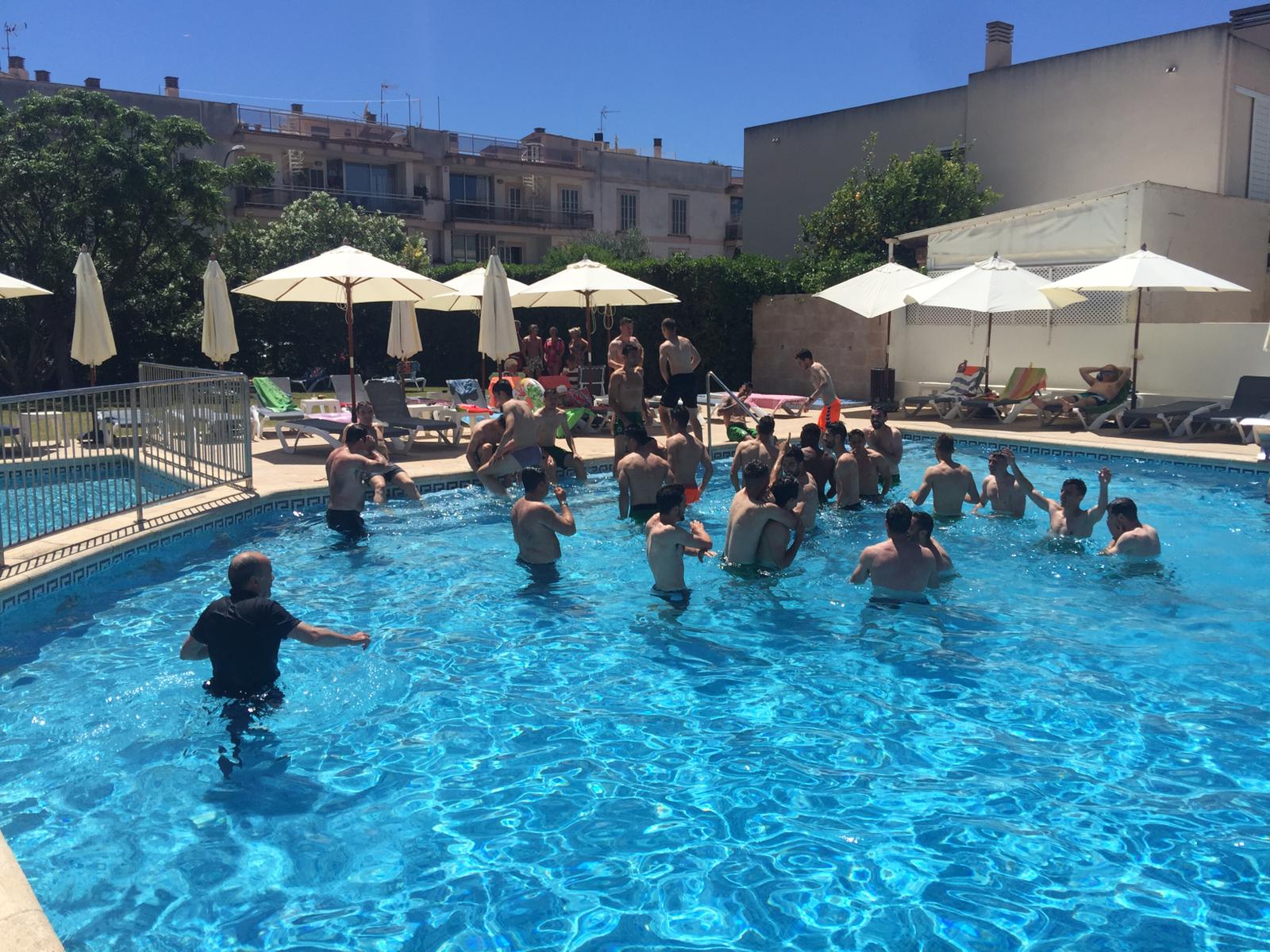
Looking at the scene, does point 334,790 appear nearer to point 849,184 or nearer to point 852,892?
point 852,892

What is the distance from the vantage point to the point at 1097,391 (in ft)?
55.1

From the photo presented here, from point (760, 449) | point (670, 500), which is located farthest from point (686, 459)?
point (670, 500)

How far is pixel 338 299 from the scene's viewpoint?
15.0 metres

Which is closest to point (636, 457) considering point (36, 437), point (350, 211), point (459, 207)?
point (36, 437)

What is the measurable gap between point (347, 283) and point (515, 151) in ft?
116

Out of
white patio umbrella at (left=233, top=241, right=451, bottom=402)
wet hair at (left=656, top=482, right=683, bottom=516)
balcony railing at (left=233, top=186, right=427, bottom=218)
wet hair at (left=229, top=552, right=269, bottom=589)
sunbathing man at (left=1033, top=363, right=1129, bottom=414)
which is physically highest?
balcony railing at (left=233, top=186, right=427, bottom=218)

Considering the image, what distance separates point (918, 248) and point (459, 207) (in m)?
24.2

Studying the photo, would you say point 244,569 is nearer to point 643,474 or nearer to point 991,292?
point 643,474

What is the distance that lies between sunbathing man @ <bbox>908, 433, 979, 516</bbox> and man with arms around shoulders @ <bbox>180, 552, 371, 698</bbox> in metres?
6.29

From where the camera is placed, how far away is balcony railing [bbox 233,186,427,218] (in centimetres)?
3844

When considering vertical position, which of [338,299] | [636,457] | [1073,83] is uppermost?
[1073,83]

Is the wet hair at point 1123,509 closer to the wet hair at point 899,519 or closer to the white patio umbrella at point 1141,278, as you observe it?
the wet hair at point 899,519

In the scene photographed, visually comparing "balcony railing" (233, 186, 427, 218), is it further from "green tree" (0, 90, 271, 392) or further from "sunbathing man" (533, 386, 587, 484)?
"sunbathing man" (533, 386, 587, 484)

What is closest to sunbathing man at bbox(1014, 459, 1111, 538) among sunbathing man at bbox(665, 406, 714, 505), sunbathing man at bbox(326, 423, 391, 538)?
sunbathing man at bbox(665, 406, 714, 505)
